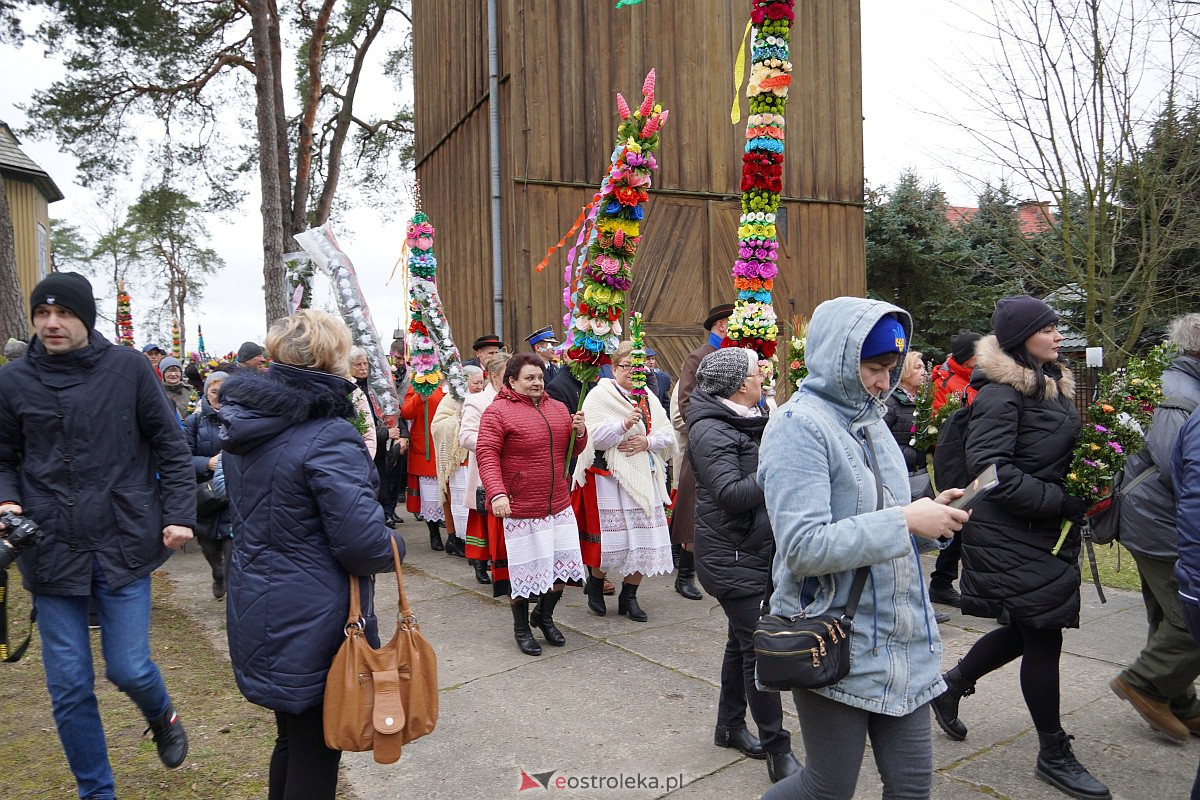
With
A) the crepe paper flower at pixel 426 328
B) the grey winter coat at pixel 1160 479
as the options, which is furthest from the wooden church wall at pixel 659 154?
the grey winter coat at pixel 1160 479

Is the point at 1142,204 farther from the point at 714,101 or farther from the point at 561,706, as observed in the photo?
the point at 561,706

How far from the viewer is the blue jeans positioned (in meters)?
3.41

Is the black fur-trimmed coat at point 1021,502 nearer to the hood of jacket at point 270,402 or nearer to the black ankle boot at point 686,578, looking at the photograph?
the hood of jacket at point 270,402

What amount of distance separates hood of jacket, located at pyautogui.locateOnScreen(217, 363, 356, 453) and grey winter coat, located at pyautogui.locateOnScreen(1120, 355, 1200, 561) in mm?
3380

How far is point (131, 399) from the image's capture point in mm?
3615

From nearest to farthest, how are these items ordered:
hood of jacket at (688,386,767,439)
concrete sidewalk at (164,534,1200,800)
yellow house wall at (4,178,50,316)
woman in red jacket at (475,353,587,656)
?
concrete sidewalk at (164,534,1200,800) → hood of jacket at (688,386,767,439) → woman in red jacket at (475,353,587,656) → yellow house wall at (4,178,50,316)

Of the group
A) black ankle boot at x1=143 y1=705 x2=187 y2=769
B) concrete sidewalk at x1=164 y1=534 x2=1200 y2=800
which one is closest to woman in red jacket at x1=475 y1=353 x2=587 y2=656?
concrete sidewalk at x1=164 y1=534 x2=1200 y2=800

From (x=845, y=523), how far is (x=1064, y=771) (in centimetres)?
218

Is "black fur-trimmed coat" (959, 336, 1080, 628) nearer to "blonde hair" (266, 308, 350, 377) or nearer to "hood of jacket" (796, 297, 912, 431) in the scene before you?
"hood of jacket" (796, 297, 912, 431)

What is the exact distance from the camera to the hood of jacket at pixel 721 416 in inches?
154

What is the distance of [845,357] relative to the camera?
2.43 metres

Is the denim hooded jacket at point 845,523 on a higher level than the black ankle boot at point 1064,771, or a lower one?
higher

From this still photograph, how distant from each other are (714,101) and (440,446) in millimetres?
7550

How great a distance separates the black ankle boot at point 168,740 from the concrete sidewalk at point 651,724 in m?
0.72
